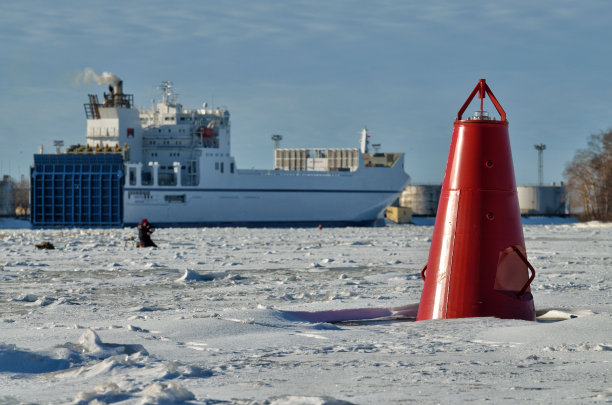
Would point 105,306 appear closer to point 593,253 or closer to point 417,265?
point 417,265

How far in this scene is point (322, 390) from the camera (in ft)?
13.0

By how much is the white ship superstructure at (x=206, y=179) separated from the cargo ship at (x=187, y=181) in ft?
0.20

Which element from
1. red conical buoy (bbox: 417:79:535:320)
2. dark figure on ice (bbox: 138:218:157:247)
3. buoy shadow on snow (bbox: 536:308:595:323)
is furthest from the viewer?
dark figure on ice (bbox: 138:218:157:247)

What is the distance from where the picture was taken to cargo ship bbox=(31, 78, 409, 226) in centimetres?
5125

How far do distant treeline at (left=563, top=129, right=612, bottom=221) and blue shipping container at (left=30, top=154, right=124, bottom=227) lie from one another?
27720mm

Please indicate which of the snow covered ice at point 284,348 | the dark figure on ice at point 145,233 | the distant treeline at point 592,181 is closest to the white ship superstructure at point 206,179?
the distant treeline at point 592,181

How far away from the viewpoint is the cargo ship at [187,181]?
51.2 m

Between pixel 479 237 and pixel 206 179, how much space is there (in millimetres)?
46625

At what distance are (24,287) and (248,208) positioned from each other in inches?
1703

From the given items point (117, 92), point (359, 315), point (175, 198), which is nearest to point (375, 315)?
point (359, 315)

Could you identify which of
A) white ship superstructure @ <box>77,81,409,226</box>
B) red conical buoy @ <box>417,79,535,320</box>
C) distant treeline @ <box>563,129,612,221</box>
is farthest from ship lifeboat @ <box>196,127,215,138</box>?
red conical buoy @ <box>417,79,535,320</box>

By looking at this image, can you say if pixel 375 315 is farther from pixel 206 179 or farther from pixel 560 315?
pixel 206 179

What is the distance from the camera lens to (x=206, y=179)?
5222 centimetres

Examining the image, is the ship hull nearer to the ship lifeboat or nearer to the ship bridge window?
the ship bridge window
